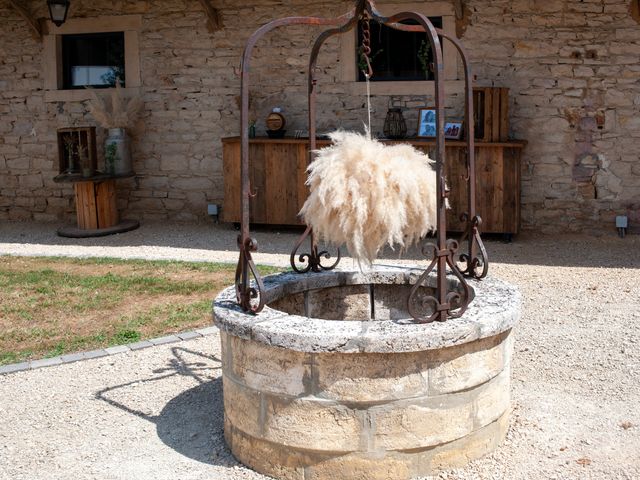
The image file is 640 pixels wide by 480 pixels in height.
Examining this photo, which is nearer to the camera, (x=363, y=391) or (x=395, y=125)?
(x=363, y=391)

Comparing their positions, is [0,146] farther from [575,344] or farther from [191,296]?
[575,344]

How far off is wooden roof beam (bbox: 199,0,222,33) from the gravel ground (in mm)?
5107

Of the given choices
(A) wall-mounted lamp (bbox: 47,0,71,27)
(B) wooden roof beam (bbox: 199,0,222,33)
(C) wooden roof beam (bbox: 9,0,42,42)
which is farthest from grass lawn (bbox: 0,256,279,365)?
(C) wooden roof beam (bbox: 9,0,42,42)

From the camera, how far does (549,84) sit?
9133 mm

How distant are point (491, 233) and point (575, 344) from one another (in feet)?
12.6

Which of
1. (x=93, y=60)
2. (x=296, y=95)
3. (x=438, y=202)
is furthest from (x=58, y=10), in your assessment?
(x=438, y=202)

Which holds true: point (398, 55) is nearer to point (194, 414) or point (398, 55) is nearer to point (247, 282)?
point (194, 414)

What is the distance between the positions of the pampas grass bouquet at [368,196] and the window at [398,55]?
6025 mm

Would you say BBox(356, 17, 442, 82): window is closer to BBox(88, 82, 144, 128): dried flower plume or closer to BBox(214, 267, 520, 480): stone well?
BBox(88, 82, 144, 128): dried flower plume

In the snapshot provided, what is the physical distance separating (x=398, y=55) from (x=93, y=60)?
3954 mm

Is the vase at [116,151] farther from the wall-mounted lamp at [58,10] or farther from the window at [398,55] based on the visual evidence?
the window at [398,55]

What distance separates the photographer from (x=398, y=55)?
31.7ft

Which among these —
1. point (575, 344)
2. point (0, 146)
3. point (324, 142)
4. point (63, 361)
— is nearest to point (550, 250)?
point (324, 142)

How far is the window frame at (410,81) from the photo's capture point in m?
9.30
